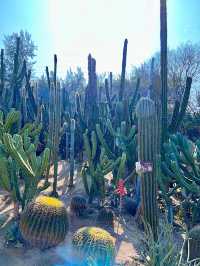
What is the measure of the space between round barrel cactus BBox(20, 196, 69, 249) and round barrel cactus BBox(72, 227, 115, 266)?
296 millimetres

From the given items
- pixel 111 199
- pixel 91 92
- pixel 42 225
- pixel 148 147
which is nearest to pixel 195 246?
pixel 148 147

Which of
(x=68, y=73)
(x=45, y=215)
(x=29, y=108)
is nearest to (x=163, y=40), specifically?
(x=45, y=215)

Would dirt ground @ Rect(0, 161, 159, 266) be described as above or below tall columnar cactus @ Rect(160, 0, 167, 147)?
below

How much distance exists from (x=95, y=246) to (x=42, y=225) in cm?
77

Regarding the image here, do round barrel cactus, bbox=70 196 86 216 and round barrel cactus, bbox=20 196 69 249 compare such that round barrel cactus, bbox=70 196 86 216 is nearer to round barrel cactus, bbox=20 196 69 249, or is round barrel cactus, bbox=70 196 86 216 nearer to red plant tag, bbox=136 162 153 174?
round barrel cactus, bbox=20 196 69 249

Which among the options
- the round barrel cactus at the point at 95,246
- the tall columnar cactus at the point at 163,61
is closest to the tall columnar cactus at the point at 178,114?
the tall columnar cactus at the point at 163,61

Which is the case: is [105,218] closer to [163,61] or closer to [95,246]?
[95,246]

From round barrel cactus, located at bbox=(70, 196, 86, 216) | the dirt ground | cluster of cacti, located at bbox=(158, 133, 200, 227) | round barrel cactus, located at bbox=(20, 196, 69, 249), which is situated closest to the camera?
the dirt ground

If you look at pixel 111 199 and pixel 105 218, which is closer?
pixel 105 218

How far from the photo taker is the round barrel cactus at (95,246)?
4.54m

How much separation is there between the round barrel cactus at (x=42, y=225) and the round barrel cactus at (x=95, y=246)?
296mm

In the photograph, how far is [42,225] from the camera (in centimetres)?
489

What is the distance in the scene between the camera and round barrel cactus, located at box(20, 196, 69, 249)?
4.88 metres

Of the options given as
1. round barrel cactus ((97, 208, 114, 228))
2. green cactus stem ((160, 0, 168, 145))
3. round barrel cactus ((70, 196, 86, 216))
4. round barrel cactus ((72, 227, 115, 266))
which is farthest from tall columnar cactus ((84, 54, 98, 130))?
round barrel cactus ((72, 227, 115, 266))
